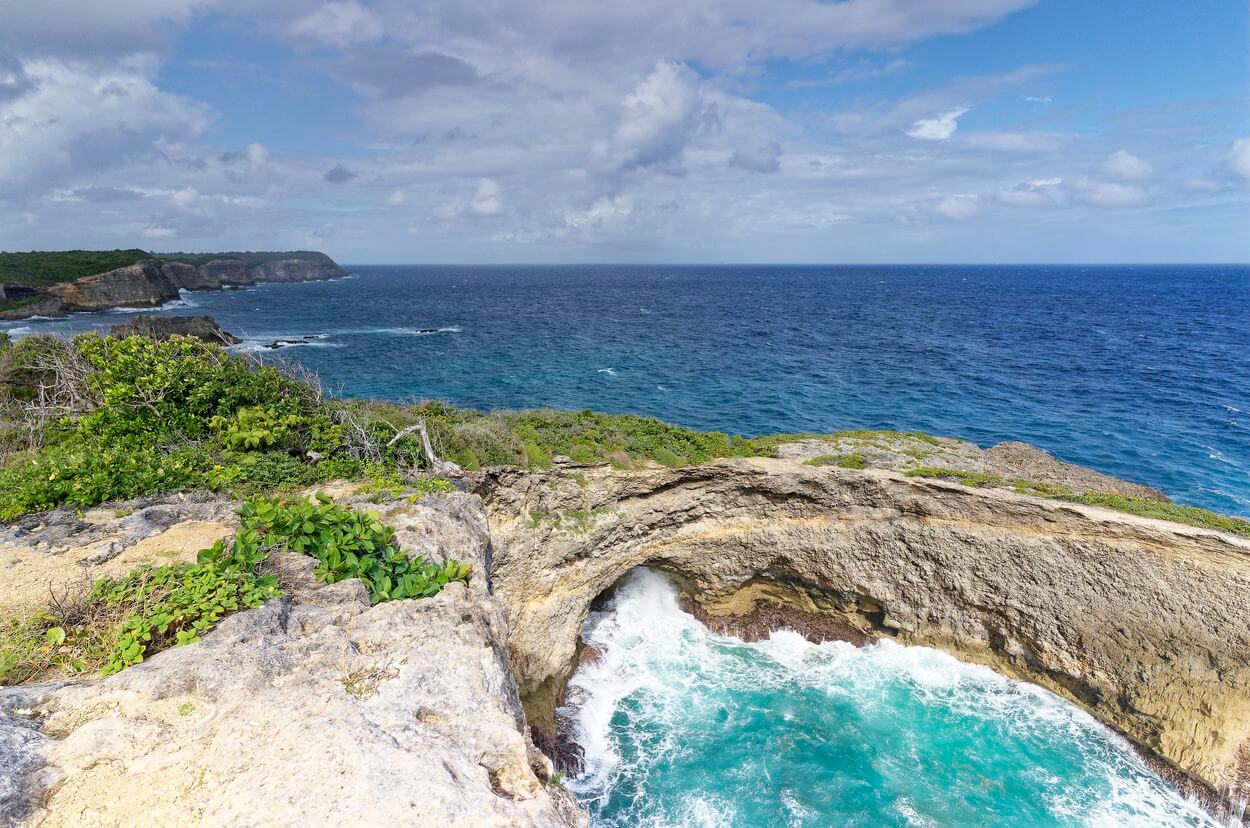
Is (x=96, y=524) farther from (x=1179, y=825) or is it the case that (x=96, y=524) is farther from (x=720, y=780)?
(x=1179, y=825)

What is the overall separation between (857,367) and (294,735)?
56.4 m

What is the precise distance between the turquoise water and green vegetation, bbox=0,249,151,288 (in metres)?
109

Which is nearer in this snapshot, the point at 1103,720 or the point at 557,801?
the point at 557,801

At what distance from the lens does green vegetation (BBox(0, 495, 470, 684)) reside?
278 inches

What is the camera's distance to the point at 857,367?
5478 centimetres

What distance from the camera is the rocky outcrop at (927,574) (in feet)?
51.6

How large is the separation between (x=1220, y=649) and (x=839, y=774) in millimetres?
11384

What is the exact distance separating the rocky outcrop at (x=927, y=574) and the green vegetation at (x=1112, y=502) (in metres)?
1.13

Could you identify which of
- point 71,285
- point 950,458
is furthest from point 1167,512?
point 71,285

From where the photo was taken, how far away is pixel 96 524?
35.1ft

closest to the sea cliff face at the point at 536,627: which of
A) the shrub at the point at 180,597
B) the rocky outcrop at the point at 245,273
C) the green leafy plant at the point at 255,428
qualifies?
the shrub at the point at 180,597

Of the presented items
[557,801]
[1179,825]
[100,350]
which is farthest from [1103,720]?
[100,350]

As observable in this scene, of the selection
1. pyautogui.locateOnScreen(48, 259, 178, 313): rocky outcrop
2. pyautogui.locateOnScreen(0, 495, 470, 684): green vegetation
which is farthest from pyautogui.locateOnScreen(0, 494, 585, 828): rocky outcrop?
pyautogui.locateOnScreen(48, 259, 178, 313): rocky outcrop

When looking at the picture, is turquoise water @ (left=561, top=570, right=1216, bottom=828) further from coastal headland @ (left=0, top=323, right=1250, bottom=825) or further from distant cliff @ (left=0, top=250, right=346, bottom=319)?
distant cliff @ (left=0, top=250, right=346, bottom=319)
